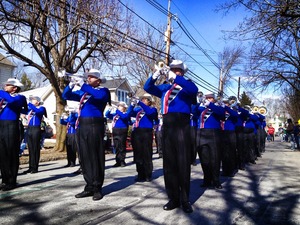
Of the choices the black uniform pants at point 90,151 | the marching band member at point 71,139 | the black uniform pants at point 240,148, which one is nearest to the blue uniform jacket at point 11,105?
the black uniform pants at point 90,151

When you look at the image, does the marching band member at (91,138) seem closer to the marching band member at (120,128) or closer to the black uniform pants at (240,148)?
the marching band member at (120,128)

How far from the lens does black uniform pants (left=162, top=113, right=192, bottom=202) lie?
15.9 ft

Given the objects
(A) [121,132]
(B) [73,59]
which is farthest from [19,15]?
(A) [121,132]

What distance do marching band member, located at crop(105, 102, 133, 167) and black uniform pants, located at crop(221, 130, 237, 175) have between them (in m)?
3.33

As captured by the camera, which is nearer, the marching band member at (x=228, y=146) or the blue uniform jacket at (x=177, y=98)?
the blue uniform jacket at (x=177, y=98)

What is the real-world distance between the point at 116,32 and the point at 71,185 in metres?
9.80

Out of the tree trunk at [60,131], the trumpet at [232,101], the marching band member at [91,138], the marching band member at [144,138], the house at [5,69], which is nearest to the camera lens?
the marching band member at [91,138]

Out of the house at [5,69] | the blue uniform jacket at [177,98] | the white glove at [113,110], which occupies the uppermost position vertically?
the house at [5,69]

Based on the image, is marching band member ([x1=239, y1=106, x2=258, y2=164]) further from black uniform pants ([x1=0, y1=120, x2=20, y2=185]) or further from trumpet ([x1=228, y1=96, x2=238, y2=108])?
black uniform pants ([x1=0, y1=120, x2=20, y2=185])

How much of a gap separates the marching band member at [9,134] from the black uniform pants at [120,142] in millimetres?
4405

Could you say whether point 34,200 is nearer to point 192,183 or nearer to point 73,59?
point 192,183

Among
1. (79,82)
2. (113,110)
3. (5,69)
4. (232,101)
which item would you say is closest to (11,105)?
(79,82)

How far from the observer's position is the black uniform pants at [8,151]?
6289 mm

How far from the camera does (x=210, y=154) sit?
263 inches
